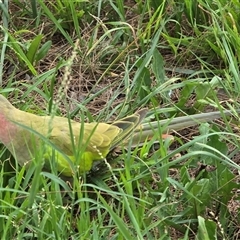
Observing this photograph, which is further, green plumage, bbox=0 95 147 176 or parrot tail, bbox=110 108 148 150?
parrot tail, bbox=110 108 148 150

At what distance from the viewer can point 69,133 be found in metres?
2.48

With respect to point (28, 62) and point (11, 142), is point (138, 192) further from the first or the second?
point (28, 62)

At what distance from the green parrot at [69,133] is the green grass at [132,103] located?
0.21 ft

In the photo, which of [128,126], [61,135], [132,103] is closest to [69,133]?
[61,135]

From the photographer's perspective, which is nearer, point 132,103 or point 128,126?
point 128,126

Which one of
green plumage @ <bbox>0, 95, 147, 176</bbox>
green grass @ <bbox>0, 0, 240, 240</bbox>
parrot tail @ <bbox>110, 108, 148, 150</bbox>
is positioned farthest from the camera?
parrot tail @ <bbox>110, 108, 148, 150</bbox>

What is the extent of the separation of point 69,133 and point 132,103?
48cm

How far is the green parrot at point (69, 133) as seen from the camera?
2439mm

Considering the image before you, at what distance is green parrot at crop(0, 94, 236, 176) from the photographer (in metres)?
2.44

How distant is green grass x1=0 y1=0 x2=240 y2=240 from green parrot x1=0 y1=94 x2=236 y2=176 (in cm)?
6

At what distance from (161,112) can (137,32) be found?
59 centimetres

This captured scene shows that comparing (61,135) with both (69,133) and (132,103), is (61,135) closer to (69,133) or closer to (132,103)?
(69,133)

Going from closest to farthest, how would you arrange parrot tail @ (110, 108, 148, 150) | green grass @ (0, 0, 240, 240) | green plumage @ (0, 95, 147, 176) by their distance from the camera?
green grass @ (0, 0, 240, 240)
green plumage @ (0, 95, 147, 176)
parrot tail @ (110, 108, 148, 150)

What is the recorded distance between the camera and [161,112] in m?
2.75
